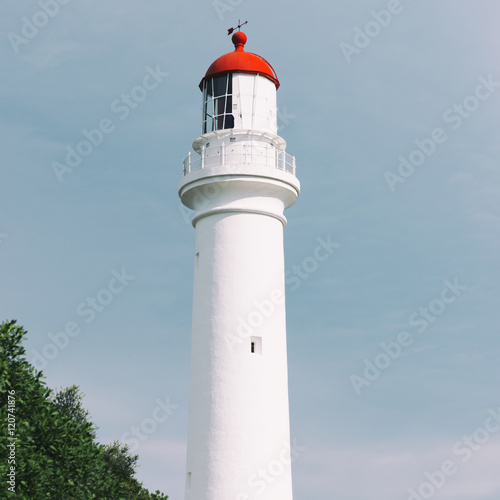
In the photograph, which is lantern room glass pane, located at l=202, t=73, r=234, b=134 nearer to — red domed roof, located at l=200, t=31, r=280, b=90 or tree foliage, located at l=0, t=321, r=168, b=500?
red domed roof, located at l=200, t=31, r=280, b=90

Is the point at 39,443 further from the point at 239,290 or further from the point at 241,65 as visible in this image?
the point at 241,65

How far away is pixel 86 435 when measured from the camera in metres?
25.0

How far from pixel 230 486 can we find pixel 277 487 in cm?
174

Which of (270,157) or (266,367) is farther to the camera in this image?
(270,157)

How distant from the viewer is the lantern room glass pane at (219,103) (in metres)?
31.1

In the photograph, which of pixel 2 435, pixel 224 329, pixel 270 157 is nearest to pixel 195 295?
pixel 224 329

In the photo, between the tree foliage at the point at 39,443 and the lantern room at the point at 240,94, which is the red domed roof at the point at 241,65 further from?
the tree foliage at the point at 39,443

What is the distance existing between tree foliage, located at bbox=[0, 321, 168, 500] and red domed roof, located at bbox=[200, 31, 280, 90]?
13.1 meters

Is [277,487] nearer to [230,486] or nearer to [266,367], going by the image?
[230,486]

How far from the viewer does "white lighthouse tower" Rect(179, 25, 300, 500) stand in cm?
2742

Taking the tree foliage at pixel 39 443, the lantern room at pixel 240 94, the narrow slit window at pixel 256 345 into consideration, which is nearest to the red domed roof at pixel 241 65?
the lantern room at pixel 240 94

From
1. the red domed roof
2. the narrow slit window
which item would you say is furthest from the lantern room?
the narrow slit window

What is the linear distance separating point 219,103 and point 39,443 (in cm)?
1467

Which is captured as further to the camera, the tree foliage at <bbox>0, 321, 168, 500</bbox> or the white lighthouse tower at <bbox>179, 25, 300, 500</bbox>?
the white lighthouse tower at <bbox>179, 25, 300, 500</bbox>
